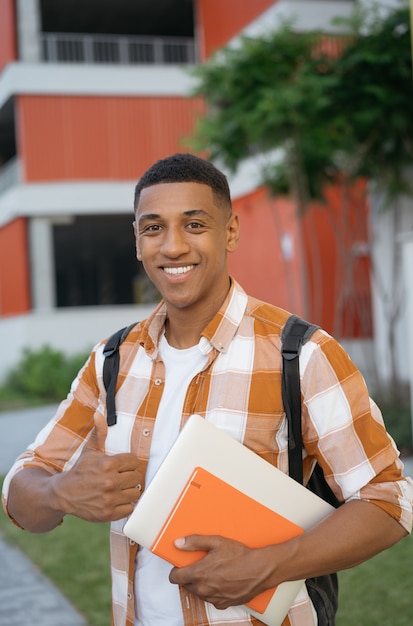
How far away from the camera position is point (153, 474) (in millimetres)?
1913

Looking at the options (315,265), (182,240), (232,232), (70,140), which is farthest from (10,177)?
(182,240)

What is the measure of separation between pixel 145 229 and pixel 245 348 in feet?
1.18

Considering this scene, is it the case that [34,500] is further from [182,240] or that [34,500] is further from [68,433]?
[182,240]

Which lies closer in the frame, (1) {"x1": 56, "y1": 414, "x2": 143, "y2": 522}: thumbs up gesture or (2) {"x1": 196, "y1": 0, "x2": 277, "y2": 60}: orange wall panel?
(1) {"x1": 56, "y1": 414, "x2": 143, "y2": 522}: thumbs up gesture

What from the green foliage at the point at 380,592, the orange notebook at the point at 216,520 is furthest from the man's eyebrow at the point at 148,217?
the green foliage at the point at 380,592

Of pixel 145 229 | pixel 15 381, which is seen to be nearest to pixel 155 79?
pixel 15 381

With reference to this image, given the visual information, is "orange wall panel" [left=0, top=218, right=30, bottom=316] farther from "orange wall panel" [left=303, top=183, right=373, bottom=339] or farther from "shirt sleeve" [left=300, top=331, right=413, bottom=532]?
"shirt sleeve" [left=300, top=331, right=413, bottom=532]

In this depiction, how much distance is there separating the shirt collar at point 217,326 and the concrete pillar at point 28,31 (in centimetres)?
1889

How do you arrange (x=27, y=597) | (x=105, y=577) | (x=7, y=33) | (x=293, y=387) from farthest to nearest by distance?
(x=7, y=33)
(x=105, y=577)
(x=27, y=597)
(x=293, y=387)

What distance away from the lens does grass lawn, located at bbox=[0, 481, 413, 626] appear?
448 cm

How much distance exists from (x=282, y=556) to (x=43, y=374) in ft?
52.4

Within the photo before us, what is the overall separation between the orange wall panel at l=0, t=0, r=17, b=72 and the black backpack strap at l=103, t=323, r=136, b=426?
1919 cm

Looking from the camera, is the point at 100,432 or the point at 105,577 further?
the point at 105,577

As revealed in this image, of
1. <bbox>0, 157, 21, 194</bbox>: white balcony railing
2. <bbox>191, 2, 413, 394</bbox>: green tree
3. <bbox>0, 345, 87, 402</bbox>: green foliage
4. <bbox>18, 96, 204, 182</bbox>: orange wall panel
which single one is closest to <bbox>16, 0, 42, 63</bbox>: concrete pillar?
<bbox>18, 96, 204, 182</bbox>: orange wall panel
